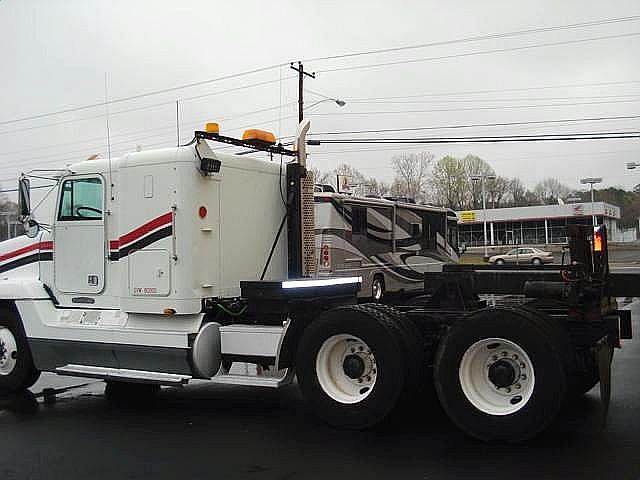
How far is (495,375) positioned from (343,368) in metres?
1.50

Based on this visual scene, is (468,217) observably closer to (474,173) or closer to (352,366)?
(474,173)

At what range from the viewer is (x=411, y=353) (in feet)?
21.5

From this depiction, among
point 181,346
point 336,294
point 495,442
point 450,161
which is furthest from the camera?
point 450,161

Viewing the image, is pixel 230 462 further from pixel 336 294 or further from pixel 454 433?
pixel 336 294

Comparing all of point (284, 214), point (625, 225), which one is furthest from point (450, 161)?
point (284, 214)

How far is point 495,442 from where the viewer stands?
612cm

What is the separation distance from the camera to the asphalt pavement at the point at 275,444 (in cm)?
552

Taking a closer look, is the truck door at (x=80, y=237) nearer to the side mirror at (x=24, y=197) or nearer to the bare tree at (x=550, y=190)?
the side mirror at (x=24, y=197)

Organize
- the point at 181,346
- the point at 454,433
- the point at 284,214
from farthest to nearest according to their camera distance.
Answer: the point at 284,214 → the point at 181,346 → the point at 454,433

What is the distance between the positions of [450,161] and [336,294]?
288 feet

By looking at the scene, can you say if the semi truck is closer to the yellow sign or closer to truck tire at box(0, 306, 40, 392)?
truck tire at box(0, 306, 40, 392)

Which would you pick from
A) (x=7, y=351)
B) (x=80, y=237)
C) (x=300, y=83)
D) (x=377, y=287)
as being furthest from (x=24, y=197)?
(x=300, y=83)

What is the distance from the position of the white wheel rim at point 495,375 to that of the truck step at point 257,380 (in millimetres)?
1834

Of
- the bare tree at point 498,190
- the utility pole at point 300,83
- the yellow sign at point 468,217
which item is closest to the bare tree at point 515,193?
the bare tree at point 498,190
